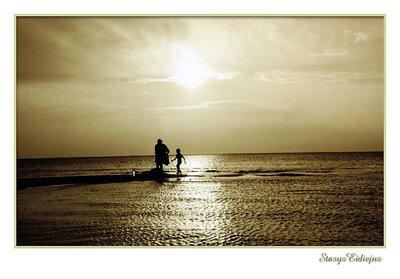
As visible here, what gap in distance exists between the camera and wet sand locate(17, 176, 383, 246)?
5.96 meters

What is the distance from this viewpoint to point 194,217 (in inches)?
271

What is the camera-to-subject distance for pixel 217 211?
7352 mm

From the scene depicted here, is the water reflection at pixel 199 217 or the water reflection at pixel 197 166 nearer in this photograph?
the water reflection at pixel 199 217

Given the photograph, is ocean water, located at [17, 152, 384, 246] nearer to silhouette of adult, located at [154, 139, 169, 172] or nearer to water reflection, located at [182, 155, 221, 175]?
silhouette of adult, located at [154, 139, 169, 172]

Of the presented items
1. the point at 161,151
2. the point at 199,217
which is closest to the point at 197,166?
the point at 161,151

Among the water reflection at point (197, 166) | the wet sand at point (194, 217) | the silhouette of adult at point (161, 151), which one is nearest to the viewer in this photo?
the wet sand at point (194, 217)

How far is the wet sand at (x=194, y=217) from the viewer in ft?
19.6

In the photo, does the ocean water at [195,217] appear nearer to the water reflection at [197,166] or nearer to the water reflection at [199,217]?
the water reflection at [199,217]

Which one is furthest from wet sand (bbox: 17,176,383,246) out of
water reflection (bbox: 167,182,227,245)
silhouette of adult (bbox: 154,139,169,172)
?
silhouette of adult (bbox: 154,139,169,172)

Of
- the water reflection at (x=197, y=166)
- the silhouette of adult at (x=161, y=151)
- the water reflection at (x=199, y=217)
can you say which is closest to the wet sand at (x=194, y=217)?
the water reflection at (x=199, y=217)

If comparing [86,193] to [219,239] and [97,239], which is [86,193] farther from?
[219,239]

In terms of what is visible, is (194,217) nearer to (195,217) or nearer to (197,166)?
(195,217)
